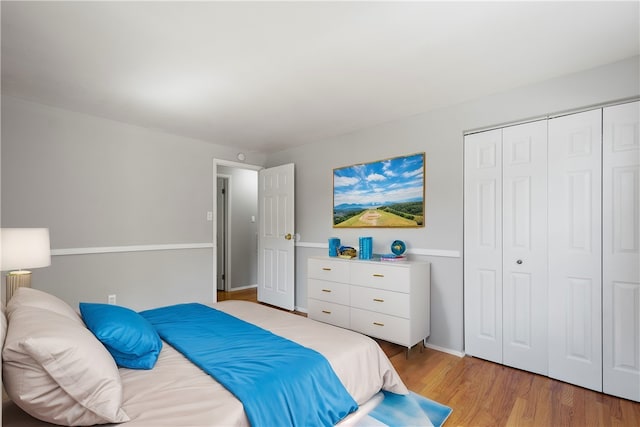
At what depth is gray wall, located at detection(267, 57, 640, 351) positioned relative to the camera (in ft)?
7.52

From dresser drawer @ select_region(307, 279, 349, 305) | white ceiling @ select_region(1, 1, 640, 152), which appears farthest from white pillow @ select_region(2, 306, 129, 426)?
dresser drawer @ select_region(307, 279, 349, 305)

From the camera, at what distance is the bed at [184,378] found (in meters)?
1.08

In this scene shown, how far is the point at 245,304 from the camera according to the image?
8.39ft

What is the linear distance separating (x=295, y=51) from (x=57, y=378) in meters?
2.03

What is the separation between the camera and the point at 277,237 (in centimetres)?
442

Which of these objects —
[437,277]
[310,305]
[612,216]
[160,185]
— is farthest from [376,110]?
[160,185]

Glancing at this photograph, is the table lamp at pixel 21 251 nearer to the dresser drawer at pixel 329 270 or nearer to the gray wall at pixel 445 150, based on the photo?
the dresser drawer at pixel 329 270

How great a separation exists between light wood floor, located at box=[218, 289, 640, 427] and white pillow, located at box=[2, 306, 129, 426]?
1.82 m

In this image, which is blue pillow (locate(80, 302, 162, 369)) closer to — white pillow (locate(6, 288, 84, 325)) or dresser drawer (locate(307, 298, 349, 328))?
white pillow (locate(6, 288, 84, 325))

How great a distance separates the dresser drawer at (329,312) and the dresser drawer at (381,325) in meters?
0.11

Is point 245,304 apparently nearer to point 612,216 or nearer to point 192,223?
point 192,223

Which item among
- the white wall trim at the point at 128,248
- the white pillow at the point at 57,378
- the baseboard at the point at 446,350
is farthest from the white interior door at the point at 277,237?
the white pillow at the point at 57,378

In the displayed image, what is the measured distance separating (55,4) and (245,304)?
87.4 inches

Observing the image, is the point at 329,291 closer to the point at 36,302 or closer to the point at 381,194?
the point at 381,194
